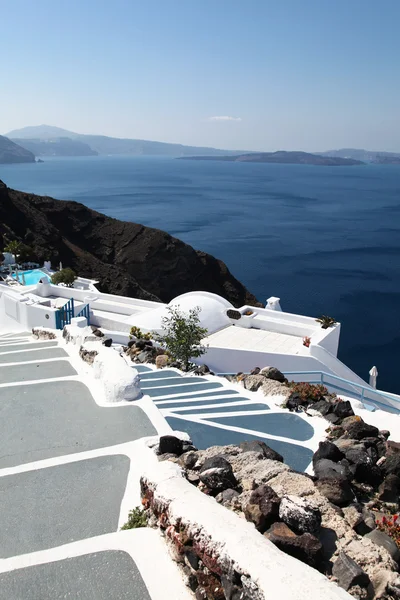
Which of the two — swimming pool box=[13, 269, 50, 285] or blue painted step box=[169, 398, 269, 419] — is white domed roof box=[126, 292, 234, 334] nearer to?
blue painted step box=[169, 398, 269, 419]

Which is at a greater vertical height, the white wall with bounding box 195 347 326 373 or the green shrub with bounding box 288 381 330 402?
the green shrub with bounding box 288 381 330 402

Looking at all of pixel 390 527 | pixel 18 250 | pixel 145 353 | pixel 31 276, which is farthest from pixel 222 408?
pixel 18 250

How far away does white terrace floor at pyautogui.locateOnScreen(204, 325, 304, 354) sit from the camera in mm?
21594

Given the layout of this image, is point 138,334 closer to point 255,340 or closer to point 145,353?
point 145,353

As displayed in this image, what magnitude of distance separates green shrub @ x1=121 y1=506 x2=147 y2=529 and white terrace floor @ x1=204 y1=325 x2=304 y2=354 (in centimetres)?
1543

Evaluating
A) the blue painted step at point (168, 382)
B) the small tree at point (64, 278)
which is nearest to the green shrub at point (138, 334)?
the blue painted step at point (168, 382)

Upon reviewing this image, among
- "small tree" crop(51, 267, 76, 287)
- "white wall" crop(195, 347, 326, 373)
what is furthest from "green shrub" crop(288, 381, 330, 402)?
"small tree" crop(51, 267, 76, 287)

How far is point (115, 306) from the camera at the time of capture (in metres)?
26.5

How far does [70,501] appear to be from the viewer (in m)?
6.20

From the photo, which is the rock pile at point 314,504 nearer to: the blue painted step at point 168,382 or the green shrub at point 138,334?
the blue painted step at point 168,382

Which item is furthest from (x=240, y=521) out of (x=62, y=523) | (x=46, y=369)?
(x=46, y=369)

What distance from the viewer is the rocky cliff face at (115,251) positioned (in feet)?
199

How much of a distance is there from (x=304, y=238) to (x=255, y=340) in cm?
7166

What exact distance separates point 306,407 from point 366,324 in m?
40.5
